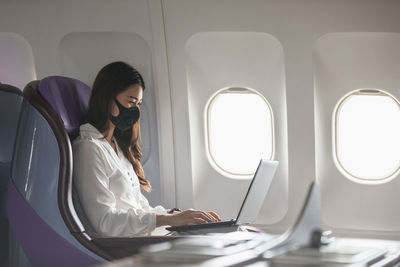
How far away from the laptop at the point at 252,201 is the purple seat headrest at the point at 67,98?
741 millimetres

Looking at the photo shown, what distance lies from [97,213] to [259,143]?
1649 millimetres

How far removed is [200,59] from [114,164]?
1133 millimetres

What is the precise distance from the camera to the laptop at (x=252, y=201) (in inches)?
156

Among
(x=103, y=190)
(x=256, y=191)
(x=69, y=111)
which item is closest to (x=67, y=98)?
(x=69, y=111)

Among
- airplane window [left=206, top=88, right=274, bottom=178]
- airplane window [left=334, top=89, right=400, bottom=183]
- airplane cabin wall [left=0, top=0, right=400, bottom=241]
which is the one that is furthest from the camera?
airplane window [left=206, top=88, right=274, bottom=178]

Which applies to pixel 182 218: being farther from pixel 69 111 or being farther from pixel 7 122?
pixel 7 122

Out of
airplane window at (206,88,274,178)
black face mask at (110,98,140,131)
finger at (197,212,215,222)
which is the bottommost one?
finger at (197,212,215,222)

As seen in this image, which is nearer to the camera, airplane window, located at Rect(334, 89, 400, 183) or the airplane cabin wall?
the airplane cabin wall

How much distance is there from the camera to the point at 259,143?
528 centimetres

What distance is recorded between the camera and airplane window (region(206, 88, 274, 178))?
5.20 m

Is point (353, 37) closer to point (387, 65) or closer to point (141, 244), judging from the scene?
point (387, 65)

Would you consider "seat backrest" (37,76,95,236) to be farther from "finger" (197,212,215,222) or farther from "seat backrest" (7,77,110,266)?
"finger" (197,212,215,222)

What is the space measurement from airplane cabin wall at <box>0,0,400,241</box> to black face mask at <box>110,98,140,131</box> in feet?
2.54

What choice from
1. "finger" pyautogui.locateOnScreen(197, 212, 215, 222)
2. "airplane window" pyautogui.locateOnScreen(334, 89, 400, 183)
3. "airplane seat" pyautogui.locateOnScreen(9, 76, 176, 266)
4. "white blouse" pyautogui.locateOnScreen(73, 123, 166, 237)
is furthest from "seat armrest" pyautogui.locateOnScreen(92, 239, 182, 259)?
"airplane window" pyautogui.locateOnScreen(334, 89, 400, 183)
